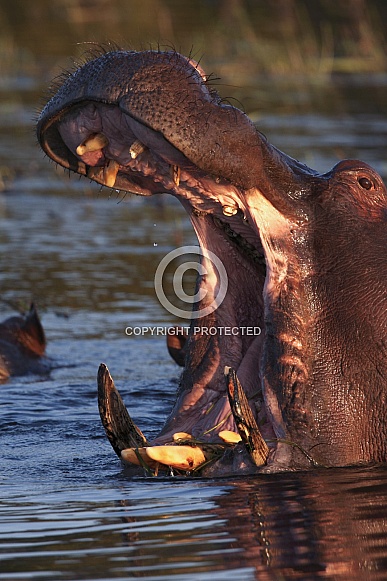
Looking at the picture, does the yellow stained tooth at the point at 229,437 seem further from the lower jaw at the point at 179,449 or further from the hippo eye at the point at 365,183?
the hippo eye at the point at 365,183

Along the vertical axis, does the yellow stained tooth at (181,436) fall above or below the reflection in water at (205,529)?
above

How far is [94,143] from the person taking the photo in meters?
4.29

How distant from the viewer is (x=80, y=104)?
13.8ft

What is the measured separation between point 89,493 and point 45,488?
23cm

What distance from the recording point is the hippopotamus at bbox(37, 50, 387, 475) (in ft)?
13.6

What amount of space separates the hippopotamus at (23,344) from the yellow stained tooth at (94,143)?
2.98 metres

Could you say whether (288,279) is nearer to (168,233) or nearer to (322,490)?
(322,490)

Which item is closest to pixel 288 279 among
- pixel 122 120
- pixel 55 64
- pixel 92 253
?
pixel 122 120

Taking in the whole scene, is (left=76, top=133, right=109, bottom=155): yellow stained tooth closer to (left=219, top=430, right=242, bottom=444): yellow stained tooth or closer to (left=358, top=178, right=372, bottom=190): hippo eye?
(left=358, top=178, right=372, bottom=190): hippo eye

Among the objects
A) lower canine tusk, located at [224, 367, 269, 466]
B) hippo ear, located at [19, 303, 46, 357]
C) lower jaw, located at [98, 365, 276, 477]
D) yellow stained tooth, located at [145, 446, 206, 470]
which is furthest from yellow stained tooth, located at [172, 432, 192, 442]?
hippo ear, located at [19, 303, 46, 357]

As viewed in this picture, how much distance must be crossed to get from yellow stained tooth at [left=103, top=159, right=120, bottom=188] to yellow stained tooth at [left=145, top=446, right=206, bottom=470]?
93 cm

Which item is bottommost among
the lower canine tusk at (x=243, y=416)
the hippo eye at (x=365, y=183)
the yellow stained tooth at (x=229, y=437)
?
the yellow stained tooth at (x=229, y=437)

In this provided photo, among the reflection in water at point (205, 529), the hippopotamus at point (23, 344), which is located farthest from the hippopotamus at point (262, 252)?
the hippopotamus at point (23, 344)

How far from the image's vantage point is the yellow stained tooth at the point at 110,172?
4348 mm
